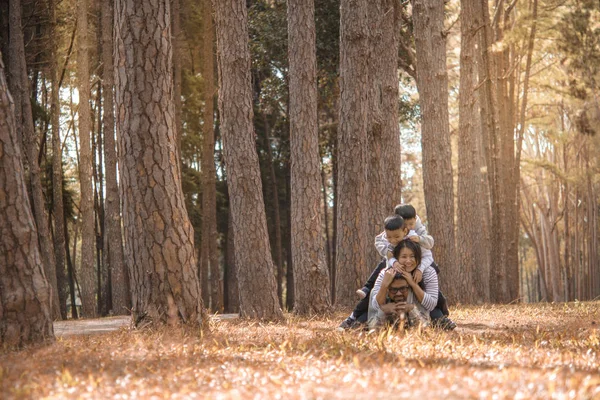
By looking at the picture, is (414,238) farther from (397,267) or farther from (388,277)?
(388,277)

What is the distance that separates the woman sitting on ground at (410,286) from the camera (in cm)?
832

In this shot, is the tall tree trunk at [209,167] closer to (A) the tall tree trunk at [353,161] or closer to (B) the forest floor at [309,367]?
(A) the tall tree trunk at [353,161]

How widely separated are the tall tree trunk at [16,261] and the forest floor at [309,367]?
255mm

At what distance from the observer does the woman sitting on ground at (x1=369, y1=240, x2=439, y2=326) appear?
27.3 ft

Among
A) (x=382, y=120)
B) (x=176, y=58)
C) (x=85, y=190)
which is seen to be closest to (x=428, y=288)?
(x=382, y=120)

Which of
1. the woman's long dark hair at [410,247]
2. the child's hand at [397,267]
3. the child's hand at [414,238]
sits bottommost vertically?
the child's hand at [397,267]

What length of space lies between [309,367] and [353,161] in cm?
805

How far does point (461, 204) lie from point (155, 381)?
15.1 meters

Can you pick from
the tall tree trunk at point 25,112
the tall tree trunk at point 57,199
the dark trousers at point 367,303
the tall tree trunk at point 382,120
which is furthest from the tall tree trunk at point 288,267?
the dark trousers at point 367,303

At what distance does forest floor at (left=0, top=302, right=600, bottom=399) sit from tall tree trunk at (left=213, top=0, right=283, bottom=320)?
3131 millimetres

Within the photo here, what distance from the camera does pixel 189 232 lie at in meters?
8.37

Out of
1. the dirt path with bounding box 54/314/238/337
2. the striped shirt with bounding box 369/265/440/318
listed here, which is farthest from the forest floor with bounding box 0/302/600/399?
the dirt path with bounding box 54/314/238/337

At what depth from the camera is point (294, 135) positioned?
12.4 m

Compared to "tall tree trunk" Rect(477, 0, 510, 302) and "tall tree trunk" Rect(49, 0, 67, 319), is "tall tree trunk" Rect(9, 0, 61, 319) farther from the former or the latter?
"tall tree trunk" Rect(477, 0, 510, 302)
